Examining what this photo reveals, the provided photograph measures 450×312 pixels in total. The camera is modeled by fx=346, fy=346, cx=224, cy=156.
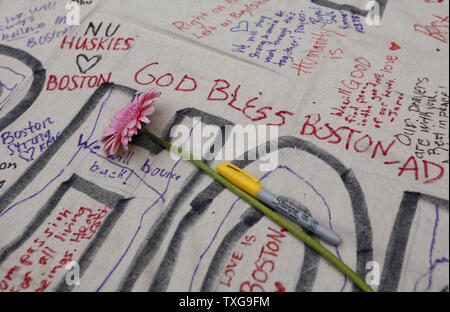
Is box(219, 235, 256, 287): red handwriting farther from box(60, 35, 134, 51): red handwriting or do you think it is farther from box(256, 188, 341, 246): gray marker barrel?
box(60, 35, 134, 51): red handwriting

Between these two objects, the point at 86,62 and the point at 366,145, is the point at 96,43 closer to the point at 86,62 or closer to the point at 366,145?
the point at 86,62

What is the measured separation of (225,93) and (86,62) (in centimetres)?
22

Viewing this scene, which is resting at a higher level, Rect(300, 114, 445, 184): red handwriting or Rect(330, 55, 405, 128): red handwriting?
Rect(330, 55, 405, 128): red handwriting

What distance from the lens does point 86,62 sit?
0.49 m

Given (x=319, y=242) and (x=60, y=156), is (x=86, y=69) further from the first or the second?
(x=319, y=242)

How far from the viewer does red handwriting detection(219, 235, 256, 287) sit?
0.31 meters

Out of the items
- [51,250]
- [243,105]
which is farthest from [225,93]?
[51,250]

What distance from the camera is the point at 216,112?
417 mm

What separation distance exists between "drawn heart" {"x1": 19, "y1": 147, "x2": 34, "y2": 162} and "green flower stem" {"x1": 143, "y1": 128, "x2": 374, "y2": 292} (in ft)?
0.47

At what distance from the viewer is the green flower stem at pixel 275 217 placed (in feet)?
0.97

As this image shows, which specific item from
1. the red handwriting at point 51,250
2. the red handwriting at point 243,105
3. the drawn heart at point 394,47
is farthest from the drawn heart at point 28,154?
the drawn heart at point 394,47

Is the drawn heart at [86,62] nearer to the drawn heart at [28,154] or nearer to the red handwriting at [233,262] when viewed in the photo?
the drawn heart at [28,154]

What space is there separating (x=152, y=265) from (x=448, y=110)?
0.35 metres

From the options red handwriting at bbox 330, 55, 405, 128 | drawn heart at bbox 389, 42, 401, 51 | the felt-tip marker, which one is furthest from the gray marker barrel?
drawn heart at bbox 389, 42, 401, 51
